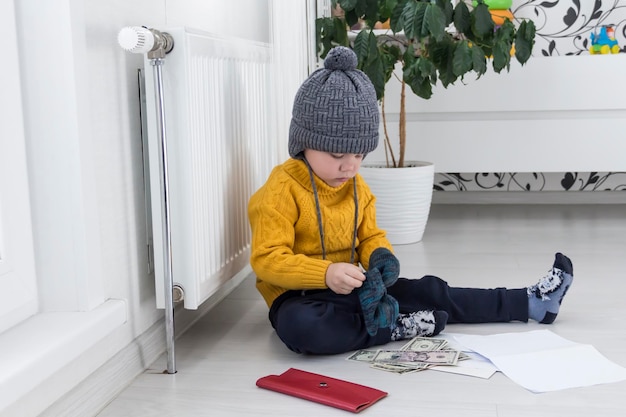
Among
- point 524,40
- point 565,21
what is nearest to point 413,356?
point 524,40

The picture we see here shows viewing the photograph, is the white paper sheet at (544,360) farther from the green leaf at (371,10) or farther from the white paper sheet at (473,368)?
the green leaf at (371,10)

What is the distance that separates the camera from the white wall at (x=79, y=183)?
127cm

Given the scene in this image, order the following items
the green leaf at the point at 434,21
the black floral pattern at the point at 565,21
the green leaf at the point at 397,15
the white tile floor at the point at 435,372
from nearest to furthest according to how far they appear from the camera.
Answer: the white tile floor at the point at 435,372 → the green leaf at the point at 434,21 → the green leaf at the point at 397,15 → the black floral pattern at the point at 565,21

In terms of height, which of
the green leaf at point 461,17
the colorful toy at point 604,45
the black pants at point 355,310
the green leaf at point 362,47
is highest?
the green leaf at point 461,17

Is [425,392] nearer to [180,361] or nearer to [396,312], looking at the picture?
[396,312]

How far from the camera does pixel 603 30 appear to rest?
127 inches

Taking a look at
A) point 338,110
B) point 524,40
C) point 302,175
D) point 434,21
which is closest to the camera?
point 338,110

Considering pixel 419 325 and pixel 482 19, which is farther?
pixel 482 19

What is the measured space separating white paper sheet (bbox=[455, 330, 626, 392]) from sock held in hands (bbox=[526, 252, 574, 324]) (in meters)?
0.07

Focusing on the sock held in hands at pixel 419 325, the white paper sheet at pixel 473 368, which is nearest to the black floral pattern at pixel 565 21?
the sock held in hands at pixel 419 325

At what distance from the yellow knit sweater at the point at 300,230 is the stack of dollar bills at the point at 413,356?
193 millimetres

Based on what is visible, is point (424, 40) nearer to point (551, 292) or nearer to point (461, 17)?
point (461, 17)

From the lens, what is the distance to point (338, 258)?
1.82 m

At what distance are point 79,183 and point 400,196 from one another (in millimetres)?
1562
